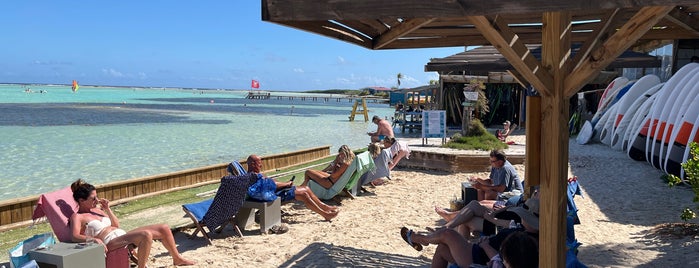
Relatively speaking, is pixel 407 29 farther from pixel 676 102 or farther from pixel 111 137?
pixel 111 137

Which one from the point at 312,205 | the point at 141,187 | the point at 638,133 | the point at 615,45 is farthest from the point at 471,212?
the point at 638,133

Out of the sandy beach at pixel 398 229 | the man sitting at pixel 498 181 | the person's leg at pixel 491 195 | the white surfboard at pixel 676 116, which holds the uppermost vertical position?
the white surfboard at pixel 676 116

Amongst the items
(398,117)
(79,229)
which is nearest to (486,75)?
(398,117)

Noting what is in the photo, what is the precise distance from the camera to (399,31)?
4281 mm

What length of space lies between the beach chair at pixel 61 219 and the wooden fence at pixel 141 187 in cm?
252

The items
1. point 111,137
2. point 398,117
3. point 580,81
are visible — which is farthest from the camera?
point 398,117

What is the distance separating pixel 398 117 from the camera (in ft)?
75.8

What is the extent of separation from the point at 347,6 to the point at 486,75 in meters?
20.0

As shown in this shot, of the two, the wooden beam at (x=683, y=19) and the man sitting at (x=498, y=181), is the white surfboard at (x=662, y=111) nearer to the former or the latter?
the man sitting at (x=498, y=181)

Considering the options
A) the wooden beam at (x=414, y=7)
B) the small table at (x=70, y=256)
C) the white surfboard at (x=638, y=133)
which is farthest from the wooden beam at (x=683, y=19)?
the white surfboard at (x=638, y=133)

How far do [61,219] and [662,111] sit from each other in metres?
9.73

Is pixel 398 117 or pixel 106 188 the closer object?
pixel 106 188

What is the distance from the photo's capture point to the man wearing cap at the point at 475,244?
3549 mm

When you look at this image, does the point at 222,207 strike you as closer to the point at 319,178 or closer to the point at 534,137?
the point at 319,178
